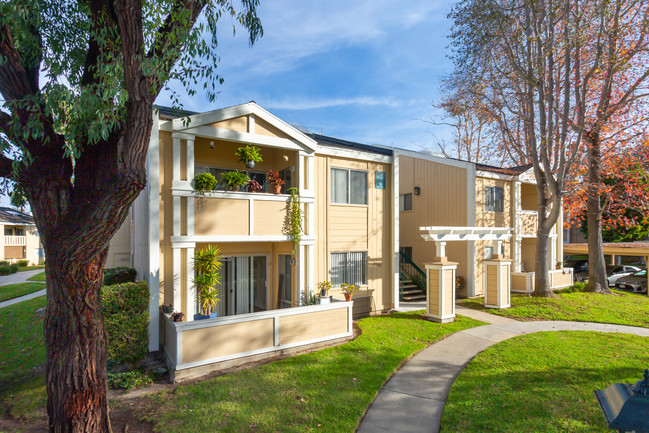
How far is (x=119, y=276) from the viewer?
9.20m

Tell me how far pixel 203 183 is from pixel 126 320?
3464 mm

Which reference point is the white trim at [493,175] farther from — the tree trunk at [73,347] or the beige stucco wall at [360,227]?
the tree trunk at [73,347]

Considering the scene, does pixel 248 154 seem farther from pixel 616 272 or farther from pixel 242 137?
pixel 616 272

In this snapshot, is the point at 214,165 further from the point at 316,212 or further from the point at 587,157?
the point at 587,157

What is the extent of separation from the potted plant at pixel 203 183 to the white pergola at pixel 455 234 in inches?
251

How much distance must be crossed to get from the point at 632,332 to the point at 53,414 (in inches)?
543

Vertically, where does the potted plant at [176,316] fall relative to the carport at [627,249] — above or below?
below

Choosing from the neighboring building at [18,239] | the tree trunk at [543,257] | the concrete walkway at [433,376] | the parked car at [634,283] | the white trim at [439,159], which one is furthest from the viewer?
the neighboring building at [18,239]

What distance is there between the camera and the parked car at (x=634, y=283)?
17.7 meters

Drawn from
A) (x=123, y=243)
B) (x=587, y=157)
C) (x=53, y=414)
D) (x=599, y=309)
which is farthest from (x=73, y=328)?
(x=587, y=157)

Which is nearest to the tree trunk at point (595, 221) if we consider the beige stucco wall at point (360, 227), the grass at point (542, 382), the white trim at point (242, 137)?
the grass at point (542, 382)

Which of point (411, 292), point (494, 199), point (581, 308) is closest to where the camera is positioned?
point (581, 308)

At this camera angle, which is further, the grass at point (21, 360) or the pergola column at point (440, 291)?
the pergola column at point (440, 291)

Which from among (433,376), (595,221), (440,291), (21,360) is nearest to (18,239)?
(21,360)
